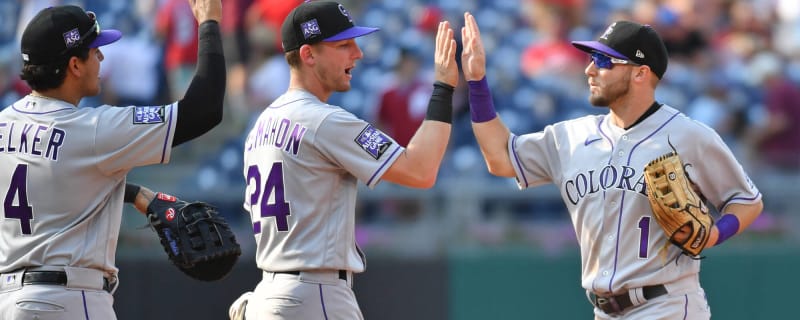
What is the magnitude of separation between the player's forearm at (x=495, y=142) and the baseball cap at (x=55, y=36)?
1.68 meters

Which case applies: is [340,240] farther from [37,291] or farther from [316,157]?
[37,291]

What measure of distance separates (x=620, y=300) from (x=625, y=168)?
0.54 meters

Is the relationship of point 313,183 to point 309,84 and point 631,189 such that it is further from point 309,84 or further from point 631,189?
point 631,189

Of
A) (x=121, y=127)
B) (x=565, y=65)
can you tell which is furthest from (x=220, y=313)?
(x=121, y=127)

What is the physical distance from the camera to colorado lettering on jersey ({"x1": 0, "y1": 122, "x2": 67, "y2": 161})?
450cm

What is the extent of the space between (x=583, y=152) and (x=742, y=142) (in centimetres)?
474

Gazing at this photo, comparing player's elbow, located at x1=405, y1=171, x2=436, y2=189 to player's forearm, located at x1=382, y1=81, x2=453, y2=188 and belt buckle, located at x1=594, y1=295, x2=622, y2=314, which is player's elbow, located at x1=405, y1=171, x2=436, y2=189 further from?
belt buckle, located at x1=594, y1=295, x2=622, y2=314

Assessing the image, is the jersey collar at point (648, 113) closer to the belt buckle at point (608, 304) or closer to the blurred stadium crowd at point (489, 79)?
the belt buckle at point (608, 304)

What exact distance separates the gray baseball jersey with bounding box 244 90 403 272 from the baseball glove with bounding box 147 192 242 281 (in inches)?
7.4

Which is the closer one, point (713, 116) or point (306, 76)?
point (306, 76)

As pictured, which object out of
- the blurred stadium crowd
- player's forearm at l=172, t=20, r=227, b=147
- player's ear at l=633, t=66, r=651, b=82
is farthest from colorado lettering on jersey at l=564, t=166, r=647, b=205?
the blurred stadium crowd

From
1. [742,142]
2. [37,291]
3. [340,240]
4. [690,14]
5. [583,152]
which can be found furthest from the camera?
[690,14]

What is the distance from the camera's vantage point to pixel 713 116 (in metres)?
9.82

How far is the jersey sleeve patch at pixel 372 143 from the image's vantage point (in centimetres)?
480
